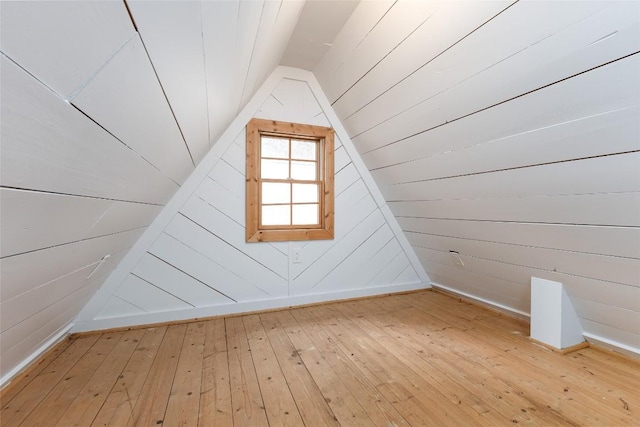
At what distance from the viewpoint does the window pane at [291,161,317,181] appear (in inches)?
104

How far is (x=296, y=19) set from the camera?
1.79m

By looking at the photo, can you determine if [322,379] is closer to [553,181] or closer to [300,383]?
[300,383]

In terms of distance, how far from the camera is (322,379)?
150 cm

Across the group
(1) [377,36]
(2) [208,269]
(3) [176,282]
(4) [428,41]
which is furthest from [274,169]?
(4) [428,41]

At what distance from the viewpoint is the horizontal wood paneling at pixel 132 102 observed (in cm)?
54

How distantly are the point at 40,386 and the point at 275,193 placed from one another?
1.84 m

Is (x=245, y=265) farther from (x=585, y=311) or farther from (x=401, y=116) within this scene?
(x=585, y=311)

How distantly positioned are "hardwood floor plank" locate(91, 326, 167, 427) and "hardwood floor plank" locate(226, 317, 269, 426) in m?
0.43

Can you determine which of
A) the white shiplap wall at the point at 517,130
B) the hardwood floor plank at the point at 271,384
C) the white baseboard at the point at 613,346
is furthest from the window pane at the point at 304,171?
the white baseboard at the point at 613,346

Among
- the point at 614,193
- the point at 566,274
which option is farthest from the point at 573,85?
the point at 566,274

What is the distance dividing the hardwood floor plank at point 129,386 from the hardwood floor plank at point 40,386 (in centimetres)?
29

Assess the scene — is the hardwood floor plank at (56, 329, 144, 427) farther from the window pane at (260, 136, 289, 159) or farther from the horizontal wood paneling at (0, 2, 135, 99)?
the window pane at (260, 136, 289, 159)

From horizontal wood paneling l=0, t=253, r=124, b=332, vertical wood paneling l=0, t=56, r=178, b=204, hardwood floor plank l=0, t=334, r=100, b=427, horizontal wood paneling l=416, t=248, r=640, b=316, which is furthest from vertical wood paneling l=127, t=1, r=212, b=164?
horizontal wood paneling l=416, t=248, r=640, b=316

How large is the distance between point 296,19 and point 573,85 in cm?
147
